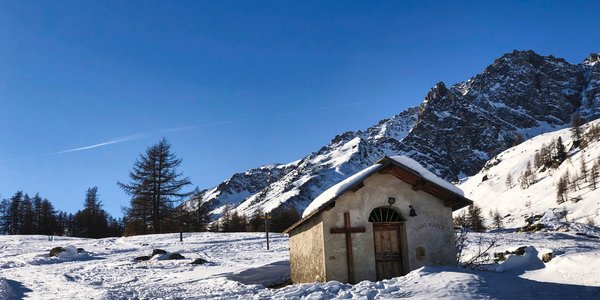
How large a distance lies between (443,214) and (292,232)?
667cm

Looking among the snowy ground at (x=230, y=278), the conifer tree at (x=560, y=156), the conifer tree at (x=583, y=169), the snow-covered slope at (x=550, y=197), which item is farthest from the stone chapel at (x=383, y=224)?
the conifer tree at (x=560, y=156)

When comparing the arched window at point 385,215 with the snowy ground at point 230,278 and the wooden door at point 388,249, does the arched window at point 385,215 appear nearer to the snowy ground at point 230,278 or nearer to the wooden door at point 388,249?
the wooden door at point 388,249

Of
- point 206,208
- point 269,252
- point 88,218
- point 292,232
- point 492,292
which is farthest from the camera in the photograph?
point 88,218

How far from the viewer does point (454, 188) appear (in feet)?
54.4

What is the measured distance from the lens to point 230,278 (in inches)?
779

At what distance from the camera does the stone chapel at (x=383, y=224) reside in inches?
612

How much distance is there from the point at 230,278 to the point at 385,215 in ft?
23.3

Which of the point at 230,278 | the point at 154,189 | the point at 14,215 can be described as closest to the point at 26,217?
the point at 14,215

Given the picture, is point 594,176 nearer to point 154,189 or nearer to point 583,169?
point 583,169

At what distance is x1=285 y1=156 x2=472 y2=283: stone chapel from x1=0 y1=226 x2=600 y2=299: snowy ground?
1767 millimetres

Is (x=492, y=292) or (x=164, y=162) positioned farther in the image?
(x=164, y=162)

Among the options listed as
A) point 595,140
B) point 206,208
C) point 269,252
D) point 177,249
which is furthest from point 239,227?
point 595,140

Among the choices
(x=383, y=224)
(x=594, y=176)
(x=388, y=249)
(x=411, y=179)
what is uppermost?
(x=594, y=176)

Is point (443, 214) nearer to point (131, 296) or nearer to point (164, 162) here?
point (131, 296)
